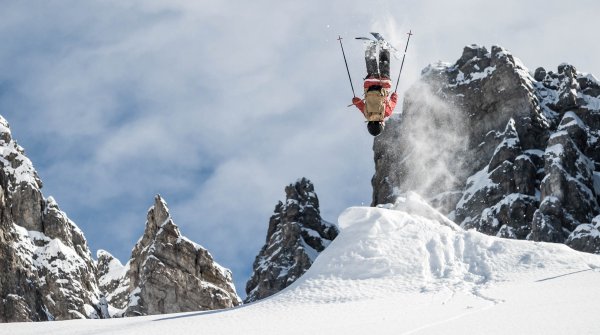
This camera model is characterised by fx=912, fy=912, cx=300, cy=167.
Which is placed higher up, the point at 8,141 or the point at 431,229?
the point at 8,141

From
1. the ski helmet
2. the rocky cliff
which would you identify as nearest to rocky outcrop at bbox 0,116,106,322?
the rocky cliff

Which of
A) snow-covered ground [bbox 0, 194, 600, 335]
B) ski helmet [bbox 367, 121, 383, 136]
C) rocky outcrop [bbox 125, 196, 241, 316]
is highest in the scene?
rocky outcrop [bbox 125, 196, 241, 316]

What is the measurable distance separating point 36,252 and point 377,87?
70513 mm

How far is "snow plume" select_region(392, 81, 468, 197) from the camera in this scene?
371 ft

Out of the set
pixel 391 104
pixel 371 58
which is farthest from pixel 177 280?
pixel 391 104

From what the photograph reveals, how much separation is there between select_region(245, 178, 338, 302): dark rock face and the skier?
69.5 metres

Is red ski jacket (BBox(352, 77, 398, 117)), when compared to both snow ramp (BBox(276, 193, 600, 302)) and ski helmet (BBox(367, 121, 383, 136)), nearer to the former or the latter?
ski helmet (BBox(367, 121, 383, 136))

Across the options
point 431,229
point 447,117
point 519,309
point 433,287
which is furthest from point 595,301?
point 447,117

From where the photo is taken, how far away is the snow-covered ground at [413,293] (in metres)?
28.3

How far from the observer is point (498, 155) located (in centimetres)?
10188

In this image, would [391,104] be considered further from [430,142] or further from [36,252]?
[430,142]

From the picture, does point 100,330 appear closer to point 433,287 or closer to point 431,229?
point 433,287

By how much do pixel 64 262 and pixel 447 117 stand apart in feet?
172

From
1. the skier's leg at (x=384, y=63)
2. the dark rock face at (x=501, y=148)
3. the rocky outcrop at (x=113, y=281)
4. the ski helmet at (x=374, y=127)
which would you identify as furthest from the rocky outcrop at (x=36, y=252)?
the ski helmet at (x=374, y=127)
